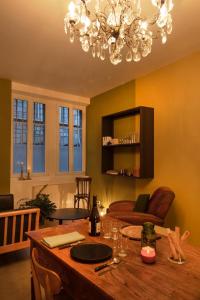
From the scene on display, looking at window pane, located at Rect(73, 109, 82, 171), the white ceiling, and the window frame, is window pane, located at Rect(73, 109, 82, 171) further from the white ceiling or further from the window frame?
the white ceiling

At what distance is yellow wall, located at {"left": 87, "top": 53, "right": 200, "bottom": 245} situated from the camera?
328cm

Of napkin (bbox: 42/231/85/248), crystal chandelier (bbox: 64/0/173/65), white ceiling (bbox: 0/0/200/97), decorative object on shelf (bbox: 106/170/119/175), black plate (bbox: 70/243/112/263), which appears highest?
white ceiling (bbox: 0/0/200/97)

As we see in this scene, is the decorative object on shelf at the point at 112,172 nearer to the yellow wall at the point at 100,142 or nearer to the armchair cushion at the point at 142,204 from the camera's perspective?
the yellow wall at the point at 100,142

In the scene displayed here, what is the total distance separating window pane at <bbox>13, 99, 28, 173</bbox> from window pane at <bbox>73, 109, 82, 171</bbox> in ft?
4.11

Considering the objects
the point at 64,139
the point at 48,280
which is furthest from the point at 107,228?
the point at 64,139

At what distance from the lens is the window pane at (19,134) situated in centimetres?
481

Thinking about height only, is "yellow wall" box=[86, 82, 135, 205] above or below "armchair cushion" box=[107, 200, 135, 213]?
above

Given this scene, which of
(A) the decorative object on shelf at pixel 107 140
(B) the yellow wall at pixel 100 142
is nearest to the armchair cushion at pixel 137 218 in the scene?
(B) the yellow wall at pixel 100 142

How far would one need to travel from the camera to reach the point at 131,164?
441 centimetres

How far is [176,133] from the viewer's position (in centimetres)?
355

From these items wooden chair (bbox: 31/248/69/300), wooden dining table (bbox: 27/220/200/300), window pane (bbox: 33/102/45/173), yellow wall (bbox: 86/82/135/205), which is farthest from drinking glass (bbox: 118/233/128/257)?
window pane (bbox: 33/102/45/173)

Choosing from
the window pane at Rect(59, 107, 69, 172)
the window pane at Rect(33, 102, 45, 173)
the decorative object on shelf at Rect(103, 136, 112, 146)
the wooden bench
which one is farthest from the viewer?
the window pane at Rect(59, 107, 69, 172)

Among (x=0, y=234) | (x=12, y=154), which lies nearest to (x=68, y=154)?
(x=12, y=154)

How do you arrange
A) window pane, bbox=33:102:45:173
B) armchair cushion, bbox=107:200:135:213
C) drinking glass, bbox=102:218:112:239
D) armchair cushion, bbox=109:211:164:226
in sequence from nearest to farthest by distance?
1. drinking glass, bbox=102:218:112:239
2. armchair cushion, bbox=109:211:164:226
3. armchair cushion, bbox=107:200:135:213
4. window pane, bbox=33:102:45:173
